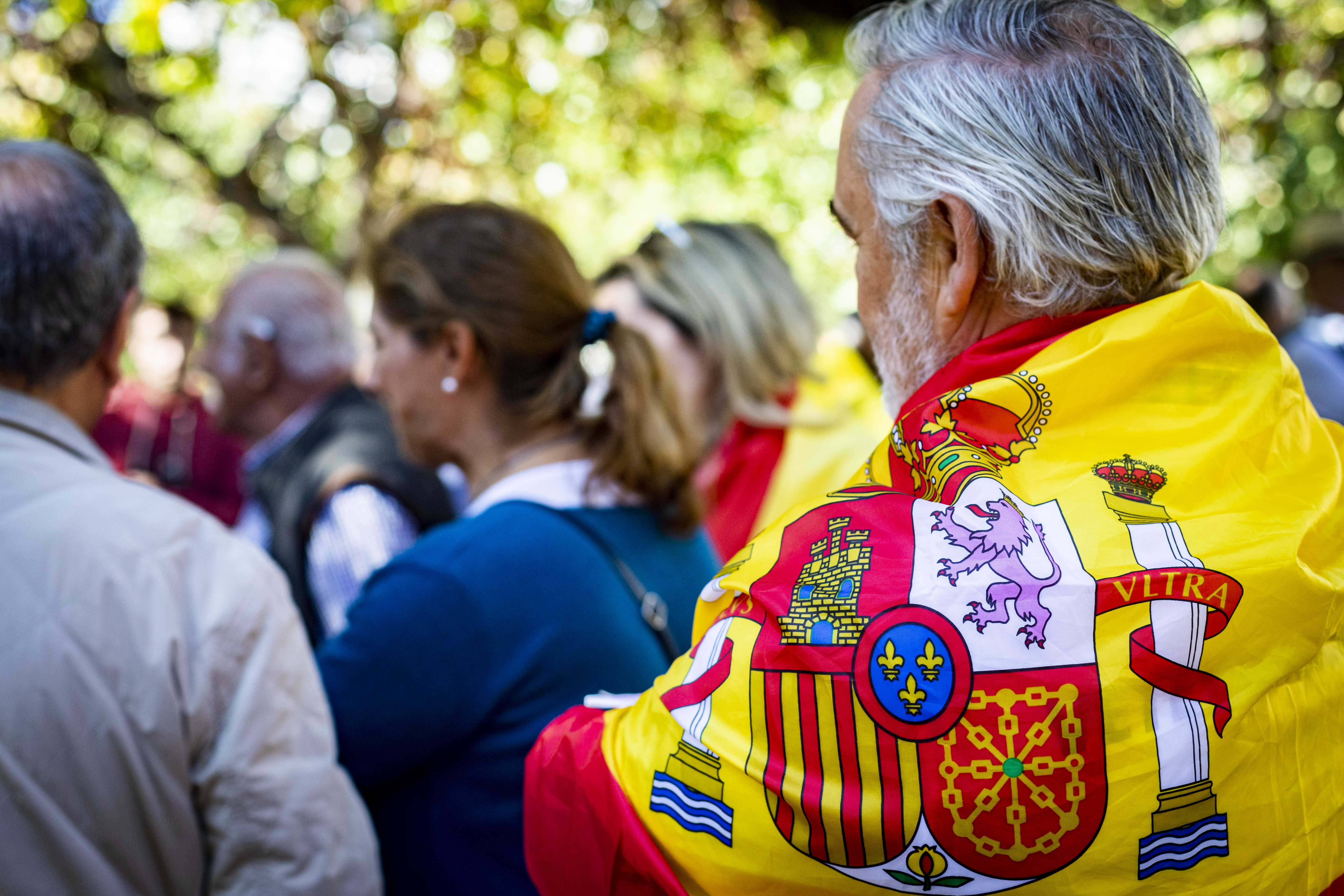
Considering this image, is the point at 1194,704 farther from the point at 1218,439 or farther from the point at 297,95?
the point at 297,95

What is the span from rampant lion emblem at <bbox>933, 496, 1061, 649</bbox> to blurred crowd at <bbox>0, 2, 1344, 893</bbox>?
0.88 feet

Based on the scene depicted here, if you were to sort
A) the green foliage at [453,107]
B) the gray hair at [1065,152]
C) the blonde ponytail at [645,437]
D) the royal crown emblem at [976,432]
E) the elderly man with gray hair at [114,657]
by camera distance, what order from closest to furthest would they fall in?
the royal crown emblem at [976,432] < the gray hair at [1065,152] < the elderly man with gray hair at [114,657] < the blonde ponytail at [645,437] < the green foliage at [453,107]

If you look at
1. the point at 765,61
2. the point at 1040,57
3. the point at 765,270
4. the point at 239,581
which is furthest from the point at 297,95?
the point at 1040,57

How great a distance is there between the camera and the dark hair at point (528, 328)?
7.10 ft

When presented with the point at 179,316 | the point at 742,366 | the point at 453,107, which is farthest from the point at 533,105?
the point at 742,366

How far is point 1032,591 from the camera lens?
97 cm

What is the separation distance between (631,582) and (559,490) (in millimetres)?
246

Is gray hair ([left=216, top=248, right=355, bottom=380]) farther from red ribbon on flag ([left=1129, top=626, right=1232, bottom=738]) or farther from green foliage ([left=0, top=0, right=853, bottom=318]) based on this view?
red ribbon on flag ([left=1129, top=626, right=1232, bottom=738])

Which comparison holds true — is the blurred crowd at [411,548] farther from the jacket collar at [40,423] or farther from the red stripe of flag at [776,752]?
the red stripe of flag at [776,752]

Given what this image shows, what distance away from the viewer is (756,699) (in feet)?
3.40

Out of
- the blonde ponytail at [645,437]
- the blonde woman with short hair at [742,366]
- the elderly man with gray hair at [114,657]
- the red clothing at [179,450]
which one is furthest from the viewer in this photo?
the red clothing at [179,450]

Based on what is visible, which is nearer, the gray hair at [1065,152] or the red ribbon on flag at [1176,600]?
the red ribbon on flag at [1176,600]

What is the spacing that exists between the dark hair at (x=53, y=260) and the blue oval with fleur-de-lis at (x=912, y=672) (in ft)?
4.77

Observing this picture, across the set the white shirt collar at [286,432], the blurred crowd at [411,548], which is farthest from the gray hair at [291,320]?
the blurred crowd at [411,548]
